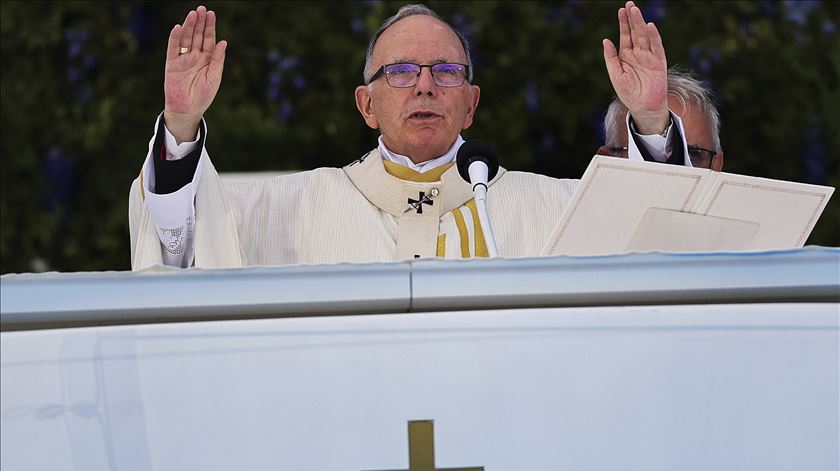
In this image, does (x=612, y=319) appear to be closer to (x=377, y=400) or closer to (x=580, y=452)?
(x=580, y=452)

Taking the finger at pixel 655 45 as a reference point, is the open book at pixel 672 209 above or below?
below

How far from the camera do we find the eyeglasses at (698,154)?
386cm

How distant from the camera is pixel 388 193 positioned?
395 centimetres

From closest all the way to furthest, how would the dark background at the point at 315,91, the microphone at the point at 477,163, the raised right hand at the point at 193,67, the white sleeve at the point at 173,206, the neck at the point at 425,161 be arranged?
the microphone at the point at 477,163 < the raised right hand at the point at 193,67 < the white sleeve at the point at 173,206 < the neck at the point at 425,161 < the dark background at the point at 315,91

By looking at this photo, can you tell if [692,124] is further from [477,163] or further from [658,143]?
[477,163]

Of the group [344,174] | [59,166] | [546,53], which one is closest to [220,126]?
[59,166]

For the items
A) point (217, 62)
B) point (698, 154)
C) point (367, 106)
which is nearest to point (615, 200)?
point (217, 62)

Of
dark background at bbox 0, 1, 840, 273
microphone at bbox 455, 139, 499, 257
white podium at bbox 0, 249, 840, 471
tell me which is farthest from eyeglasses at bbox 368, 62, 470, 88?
dark background at bbox 0, 1, 840, 273

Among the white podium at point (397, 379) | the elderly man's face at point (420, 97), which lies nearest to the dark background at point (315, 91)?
the elderly man's face at point (420, 97)

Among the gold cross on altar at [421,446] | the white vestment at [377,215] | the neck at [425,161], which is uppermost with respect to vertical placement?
the neck at [425,161]

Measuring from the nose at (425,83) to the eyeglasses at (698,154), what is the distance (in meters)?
0.57

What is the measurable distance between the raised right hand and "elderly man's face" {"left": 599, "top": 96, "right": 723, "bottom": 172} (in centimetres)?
126

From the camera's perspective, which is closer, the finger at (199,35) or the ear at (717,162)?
the finger at (199,35)

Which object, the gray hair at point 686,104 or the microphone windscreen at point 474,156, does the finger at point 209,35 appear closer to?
Answer: the microphone windscreen at point 474,156
